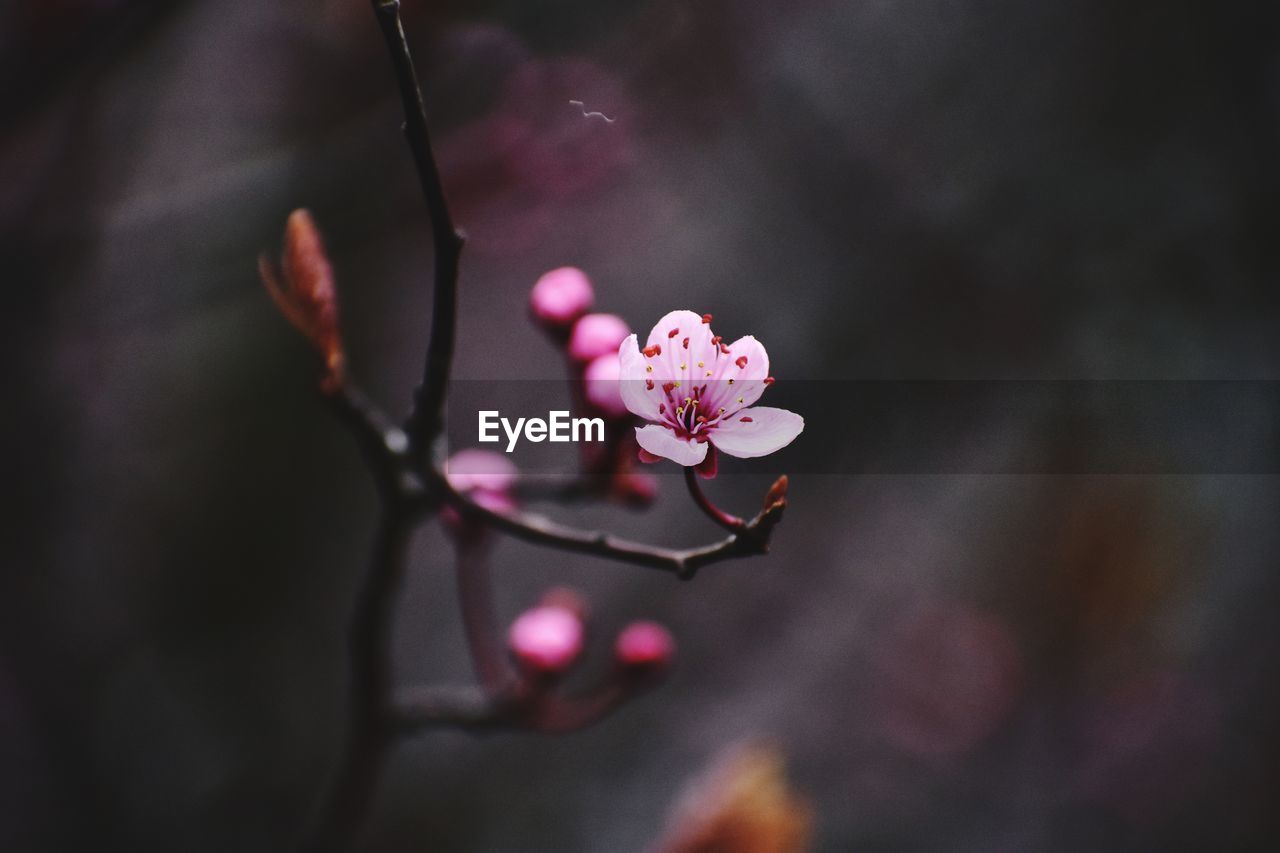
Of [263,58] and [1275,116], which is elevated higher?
[1275,116]

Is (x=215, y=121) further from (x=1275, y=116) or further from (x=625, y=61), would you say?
(x=1275, y=116)

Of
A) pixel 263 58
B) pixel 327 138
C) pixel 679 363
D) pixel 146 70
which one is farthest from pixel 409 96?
pixel 263 58

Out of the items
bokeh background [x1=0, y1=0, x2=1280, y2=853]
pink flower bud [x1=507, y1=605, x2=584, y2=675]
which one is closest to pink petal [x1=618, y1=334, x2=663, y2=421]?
pink flower bud [x1=507, y1=605, x2=584, y2=675]

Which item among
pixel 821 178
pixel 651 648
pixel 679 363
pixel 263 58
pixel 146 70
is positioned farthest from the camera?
pixel 821 178

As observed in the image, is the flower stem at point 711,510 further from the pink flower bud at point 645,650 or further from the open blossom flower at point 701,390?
the pink flower bud at point 645,650

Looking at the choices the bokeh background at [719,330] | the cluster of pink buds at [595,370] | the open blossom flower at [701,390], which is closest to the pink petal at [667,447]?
the open blossom flower at [701,390]

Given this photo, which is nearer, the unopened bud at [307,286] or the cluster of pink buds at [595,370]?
the unopened bud at [307,286]

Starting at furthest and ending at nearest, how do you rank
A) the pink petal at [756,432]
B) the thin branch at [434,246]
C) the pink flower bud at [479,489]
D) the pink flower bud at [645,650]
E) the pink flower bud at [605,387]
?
1. the pink flower bud at [645,650]
2. the pink flower bud at [479,489]
3. the pink flower bud at [605,387]
4. the pink petal at [756,432]
5. the thin branch at [434,246]
